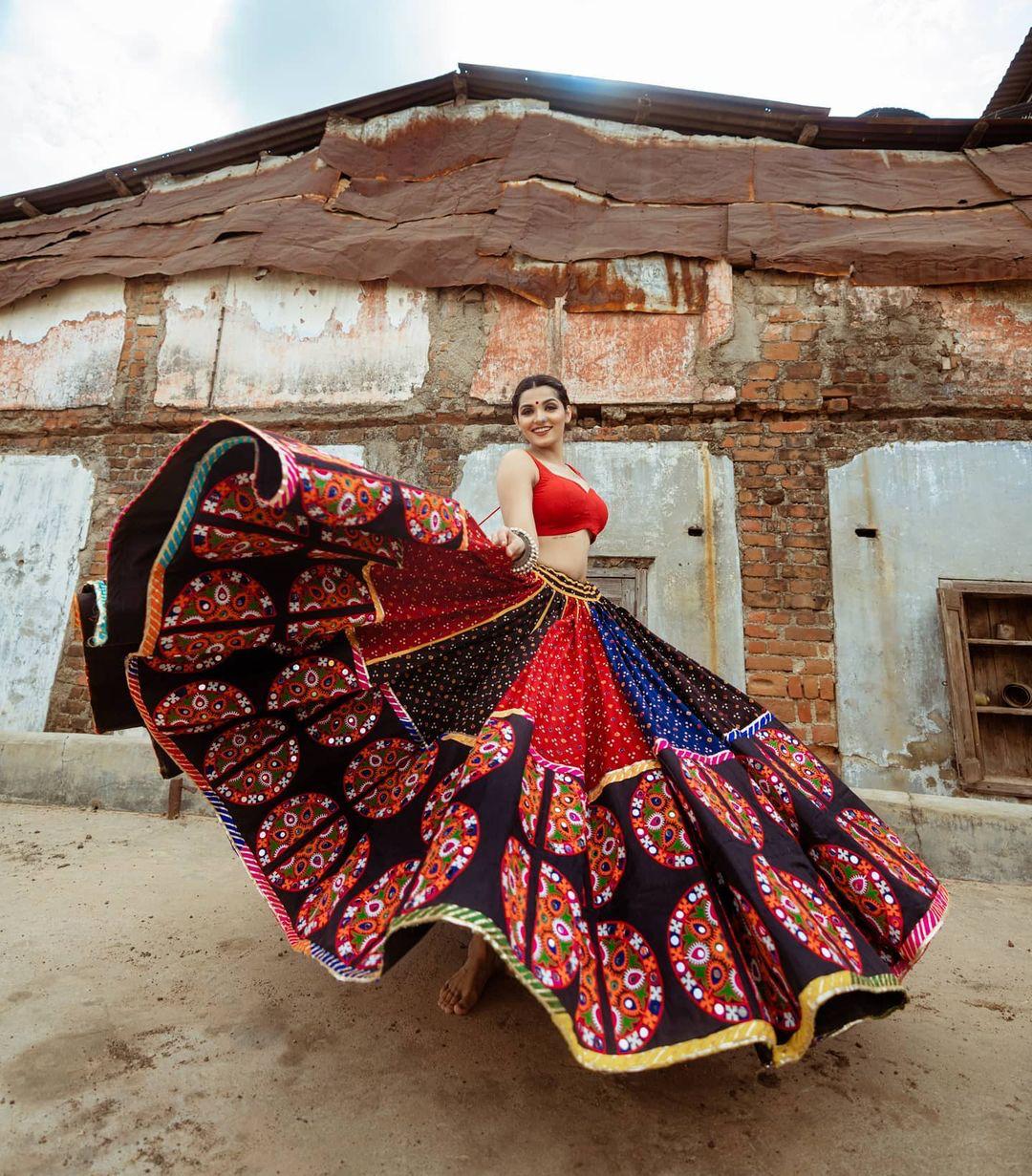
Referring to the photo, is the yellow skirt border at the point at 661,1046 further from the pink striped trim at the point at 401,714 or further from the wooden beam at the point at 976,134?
the wooden beam at the point at 976,134

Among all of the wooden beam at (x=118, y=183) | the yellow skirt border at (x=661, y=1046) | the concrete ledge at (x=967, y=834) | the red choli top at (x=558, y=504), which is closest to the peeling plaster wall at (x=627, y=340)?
the red choli top at (x=558, y=504)

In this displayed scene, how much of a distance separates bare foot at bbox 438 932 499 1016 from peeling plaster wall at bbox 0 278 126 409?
17.4 ft

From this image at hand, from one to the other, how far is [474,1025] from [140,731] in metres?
3.90

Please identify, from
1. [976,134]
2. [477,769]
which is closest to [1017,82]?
[976,134]

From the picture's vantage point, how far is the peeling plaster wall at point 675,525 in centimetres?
Answer: 425

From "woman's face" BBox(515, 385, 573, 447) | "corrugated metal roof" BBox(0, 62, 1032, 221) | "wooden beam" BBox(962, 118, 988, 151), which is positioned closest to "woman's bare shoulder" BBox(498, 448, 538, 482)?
"woman's face" BBox(515, 385, 573, 447)

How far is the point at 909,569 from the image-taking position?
418 cm

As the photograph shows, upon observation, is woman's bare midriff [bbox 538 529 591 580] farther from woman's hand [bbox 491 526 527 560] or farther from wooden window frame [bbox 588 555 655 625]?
wooden window frame [bbox 588 555 655 625]

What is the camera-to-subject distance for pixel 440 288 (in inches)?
193

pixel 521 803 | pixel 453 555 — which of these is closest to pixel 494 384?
pixel 453 555

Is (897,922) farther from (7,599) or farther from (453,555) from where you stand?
(7,599)

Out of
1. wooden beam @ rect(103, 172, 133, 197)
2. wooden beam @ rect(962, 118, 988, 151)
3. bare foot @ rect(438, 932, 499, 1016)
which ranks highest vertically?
wooden beam @ rect(103, 172, 133, 197)

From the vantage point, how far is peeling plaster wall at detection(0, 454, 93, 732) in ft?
16.3

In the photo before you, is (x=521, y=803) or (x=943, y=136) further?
(x=943, y=136)
